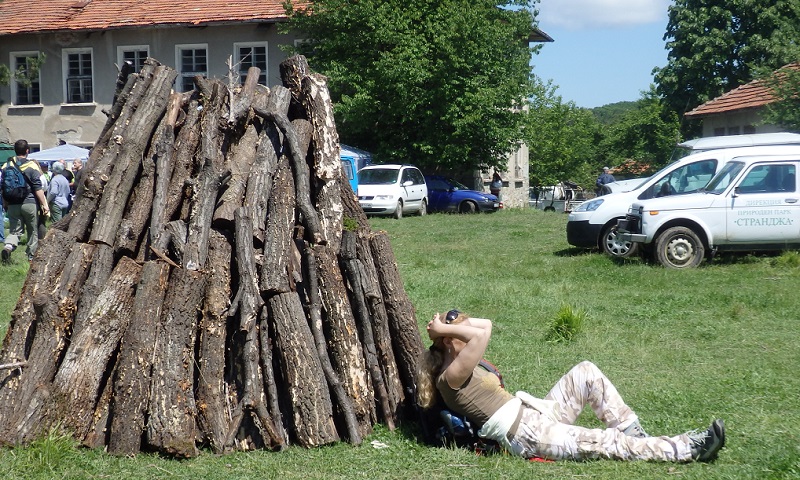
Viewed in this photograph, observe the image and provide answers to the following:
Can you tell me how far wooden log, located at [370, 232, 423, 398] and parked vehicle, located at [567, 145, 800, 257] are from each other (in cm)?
1011

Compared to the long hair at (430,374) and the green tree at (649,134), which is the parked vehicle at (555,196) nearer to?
the green tree at (649,134)

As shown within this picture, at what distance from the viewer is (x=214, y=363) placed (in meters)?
6.21

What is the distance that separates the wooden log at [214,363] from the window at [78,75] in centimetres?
3485

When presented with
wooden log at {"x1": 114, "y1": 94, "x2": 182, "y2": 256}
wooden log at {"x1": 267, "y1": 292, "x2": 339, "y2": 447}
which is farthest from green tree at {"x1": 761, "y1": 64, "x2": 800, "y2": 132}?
wooden log at {"x1": 267, "y1": 292, "x2": 339, "y2": 447}

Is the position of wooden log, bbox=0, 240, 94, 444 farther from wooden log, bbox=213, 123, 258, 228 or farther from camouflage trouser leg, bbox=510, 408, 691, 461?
camouflage trouser leg, bbox=510, 408, 691, 461

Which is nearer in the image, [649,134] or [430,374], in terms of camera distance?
[430,374]

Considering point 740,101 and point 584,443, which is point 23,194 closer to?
point 584,443

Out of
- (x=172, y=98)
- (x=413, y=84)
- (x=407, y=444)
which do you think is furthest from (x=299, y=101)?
(x=413, y=84)

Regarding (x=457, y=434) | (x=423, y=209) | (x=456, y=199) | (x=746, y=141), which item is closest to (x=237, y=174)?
(x=457, y=434)

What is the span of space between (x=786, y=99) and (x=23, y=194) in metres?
18.4

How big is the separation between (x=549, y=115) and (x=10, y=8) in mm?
40041

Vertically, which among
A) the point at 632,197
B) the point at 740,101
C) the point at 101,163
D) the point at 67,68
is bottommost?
the point at 632,197

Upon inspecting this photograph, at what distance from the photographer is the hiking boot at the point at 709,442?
5.78 metres

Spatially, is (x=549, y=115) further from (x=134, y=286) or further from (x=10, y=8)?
(x=134, y=286)
